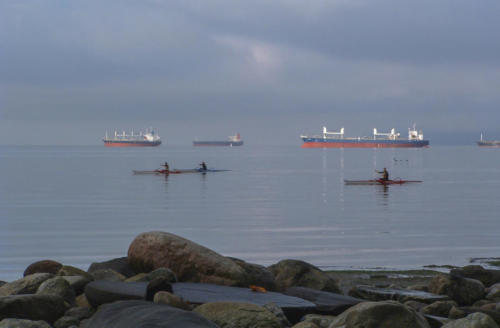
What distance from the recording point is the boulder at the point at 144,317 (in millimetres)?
7801

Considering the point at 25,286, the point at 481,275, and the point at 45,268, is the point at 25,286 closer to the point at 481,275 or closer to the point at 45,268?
the point at 45,268

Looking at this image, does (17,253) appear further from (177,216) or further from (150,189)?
(150,189)

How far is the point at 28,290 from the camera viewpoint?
1107cm

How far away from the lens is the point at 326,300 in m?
11.0

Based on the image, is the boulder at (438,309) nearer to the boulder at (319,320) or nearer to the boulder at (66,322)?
the boulder at (319,320)

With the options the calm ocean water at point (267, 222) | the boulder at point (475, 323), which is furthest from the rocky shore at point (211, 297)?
the calm ocean water at point (267, 222)

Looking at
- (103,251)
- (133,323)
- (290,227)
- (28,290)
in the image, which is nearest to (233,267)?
(28,290)

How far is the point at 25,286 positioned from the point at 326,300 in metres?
4.62

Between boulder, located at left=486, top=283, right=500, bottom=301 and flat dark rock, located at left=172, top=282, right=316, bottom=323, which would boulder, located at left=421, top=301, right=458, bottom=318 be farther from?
boulder, located at left=486, top=283, right=500, bottom=301

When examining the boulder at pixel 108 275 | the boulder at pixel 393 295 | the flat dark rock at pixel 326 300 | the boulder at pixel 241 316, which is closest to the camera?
the boulder at pixel 241 316

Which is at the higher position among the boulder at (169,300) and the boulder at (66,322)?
the boulder at (169,300)

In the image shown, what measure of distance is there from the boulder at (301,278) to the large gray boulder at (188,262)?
1206mm

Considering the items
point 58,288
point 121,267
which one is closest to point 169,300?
point 58,288

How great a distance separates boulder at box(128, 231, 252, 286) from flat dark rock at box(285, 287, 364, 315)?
94 cm
